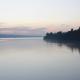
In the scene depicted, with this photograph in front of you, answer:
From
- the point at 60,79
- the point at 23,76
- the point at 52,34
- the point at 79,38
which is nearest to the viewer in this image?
the point at 60,79

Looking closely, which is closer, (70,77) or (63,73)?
(70,77)

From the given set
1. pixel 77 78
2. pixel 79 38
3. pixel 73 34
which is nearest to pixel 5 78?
pixel 77 78

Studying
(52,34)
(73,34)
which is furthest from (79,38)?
Result: (52,34)

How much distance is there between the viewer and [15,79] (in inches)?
265

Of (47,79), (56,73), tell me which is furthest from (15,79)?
(56,73)

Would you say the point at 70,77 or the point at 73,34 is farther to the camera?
the point at 73,34

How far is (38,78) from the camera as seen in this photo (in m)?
6.93

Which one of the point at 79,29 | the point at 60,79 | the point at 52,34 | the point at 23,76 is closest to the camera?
the point at 60,79

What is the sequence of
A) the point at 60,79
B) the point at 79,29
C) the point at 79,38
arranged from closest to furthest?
the point at 60,79 → the point at 79,38 → the point at 79,29

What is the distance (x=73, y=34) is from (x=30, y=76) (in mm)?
35571

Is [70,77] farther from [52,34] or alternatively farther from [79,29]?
[52,34]

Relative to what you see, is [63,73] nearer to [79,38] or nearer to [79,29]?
[79,38]

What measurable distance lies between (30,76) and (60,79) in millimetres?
1006

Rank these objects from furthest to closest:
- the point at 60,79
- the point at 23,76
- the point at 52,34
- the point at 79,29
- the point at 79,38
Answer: the point at 52,34
the point at 79,29
the point at 79,38
the point at 23,76
the point at 60,79
